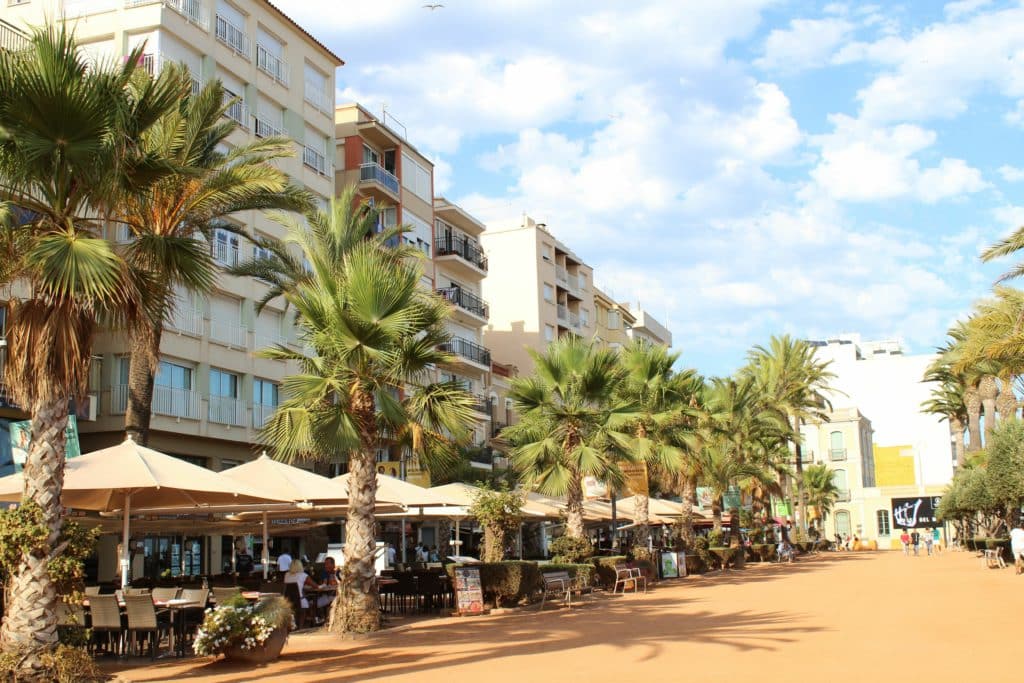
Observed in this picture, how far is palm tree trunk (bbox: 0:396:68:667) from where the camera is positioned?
10906 millimetres

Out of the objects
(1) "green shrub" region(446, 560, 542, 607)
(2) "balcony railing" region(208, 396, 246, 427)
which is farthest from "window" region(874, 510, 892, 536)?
(1) "green shrub" region(446, 560, 542, 607)

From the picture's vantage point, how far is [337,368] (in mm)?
18000

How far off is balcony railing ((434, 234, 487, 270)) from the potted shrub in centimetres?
3477

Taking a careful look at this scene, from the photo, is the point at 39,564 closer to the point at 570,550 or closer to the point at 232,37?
the point at 570,550

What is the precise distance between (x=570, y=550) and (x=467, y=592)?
261 inches

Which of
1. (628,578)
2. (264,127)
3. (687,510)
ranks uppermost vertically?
(264,127)

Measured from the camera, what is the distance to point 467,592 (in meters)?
21.5

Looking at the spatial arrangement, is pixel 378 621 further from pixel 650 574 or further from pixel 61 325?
pixel 650 574

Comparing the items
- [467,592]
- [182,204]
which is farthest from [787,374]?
[182,204]

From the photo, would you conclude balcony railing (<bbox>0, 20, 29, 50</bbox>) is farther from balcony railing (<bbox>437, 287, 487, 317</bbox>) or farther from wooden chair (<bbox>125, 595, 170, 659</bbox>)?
balcony railing (<bbox>437, 287, 487, 317</bbox>)

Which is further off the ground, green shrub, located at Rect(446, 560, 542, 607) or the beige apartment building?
the beige apartment building

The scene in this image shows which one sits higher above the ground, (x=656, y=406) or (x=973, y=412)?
(x=973, y=412)

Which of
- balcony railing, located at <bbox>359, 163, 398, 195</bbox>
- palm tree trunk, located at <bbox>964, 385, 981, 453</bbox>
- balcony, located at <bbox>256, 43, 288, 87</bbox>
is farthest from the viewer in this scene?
palm tree trunk, located at <bbox>964, 385, 981, 453</bbox>

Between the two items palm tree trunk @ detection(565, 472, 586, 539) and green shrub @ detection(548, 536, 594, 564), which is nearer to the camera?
green shrub @ detection(548, 536, 594, 564)
